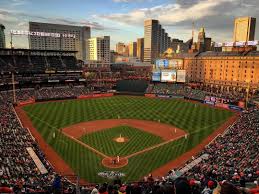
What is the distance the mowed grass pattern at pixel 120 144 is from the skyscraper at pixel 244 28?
13377cm

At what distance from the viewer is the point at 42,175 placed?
77.8 ft

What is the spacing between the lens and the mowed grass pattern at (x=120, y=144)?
33375mm

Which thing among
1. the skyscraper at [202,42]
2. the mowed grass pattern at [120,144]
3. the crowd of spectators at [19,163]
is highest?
the skyscraper at [202,42]

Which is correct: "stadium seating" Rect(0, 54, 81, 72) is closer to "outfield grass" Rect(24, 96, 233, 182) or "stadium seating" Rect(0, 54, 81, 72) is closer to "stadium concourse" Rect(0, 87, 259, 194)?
"outfield grass" Rect(24, 96, 233, 182)

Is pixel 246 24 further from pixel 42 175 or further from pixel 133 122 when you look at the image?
pixel 42 175

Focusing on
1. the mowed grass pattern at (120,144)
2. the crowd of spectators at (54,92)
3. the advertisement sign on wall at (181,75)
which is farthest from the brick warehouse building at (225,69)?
the mowed grass pattern at (120,144)

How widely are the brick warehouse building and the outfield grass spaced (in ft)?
104

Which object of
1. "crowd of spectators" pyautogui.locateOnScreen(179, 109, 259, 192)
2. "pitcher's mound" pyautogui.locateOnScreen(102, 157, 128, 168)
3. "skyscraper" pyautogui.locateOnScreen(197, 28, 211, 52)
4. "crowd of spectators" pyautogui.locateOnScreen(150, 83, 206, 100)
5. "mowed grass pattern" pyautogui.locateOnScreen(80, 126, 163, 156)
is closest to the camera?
"crowd of spectators" pyautogui.locateOnScreen(179, 109, 259, 192)

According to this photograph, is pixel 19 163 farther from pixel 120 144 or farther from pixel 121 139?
pixel 121 139

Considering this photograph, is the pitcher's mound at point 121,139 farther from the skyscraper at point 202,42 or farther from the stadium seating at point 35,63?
the skyscraper at point 202,42

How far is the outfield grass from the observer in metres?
29.2

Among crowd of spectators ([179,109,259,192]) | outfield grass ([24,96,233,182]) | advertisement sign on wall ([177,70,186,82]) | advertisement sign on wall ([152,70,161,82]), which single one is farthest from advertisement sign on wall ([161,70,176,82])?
crowd of spectators ([179,109,259,192])

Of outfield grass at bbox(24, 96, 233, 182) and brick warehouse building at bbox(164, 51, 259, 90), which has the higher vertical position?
A: brick warehouse building at bbox(164, 51, 259, 90)

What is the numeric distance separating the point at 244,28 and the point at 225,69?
78.1 m
